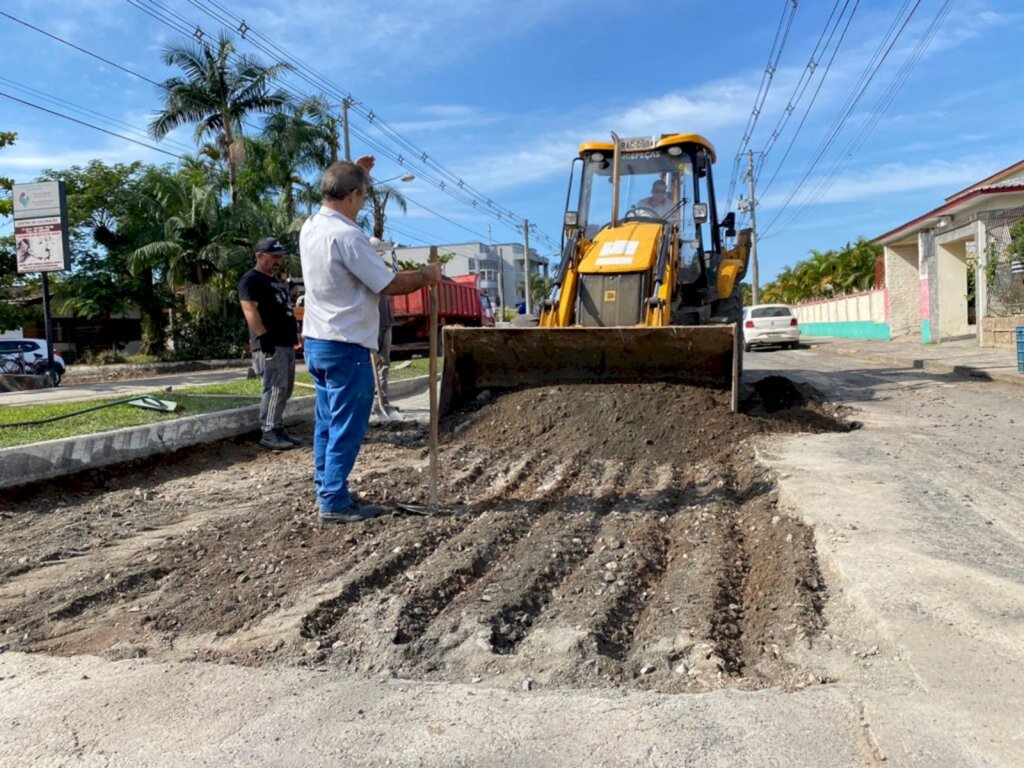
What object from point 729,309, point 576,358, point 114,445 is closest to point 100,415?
point 114,445

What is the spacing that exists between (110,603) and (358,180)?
8.04ft

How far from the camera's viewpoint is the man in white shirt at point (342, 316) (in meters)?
4.31

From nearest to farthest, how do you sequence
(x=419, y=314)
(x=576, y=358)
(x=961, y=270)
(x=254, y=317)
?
(x=254, y=317), (x=576, y=358), (x=419, y=314), (x=961, y=270)

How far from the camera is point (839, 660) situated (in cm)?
253

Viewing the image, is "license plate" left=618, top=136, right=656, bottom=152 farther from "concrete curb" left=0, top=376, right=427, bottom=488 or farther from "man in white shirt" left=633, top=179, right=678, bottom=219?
"concrete curb" left=0, top=376, right=427, bottom=488

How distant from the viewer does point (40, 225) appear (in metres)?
15.5

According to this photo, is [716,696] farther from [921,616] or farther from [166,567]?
[166,567]

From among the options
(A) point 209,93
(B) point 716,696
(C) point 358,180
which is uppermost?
(A) point 209,93

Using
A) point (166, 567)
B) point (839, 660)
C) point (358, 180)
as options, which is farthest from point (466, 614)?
point (358, 180)

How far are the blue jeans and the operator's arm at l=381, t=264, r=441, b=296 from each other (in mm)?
372

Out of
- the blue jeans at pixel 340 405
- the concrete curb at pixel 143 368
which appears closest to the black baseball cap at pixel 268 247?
the blue jeans at pixel 340 405

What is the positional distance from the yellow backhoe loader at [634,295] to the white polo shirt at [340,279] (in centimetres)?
318

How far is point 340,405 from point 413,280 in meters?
0.77

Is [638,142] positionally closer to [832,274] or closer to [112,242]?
[112,242]
